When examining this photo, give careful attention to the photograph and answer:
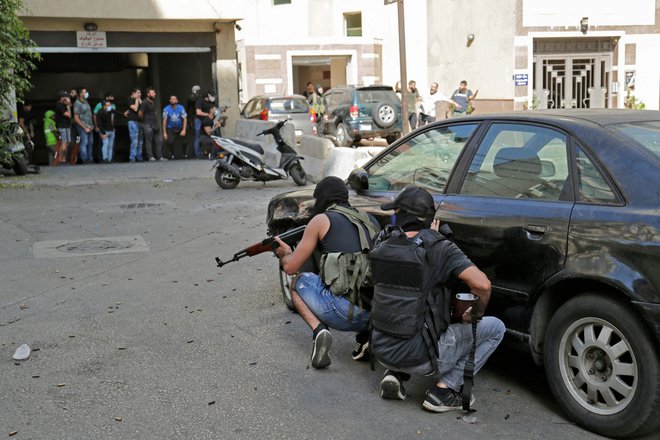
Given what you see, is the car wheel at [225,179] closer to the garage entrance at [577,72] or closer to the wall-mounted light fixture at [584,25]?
the garage entrance at [577,72]

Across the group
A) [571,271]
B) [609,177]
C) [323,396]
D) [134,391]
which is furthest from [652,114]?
[134,391]

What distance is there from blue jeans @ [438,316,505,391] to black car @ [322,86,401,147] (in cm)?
1962

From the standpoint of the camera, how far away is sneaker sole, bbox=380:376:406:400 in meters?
4.79

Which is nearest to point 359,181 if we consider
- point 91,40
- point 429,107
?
point 91,40

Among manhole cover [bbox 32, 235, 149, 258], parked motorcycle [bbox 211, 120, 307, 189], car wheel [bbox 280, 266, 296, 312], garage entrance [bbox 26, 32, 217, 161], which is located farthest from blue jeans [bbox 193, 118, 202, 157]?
car wheel [bbox 280, 266, 296, 312]

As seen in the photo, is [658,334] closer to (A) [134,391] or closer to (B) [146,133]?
(A) [134,391]

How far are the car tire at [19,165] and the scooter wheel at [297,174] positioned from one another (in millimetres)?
6081

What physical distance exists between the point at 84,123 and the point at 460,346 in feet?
57.3

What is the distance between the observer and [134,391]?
514 cm

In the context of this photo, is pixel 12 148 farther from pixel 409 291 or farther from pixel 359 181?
pixel 409 291

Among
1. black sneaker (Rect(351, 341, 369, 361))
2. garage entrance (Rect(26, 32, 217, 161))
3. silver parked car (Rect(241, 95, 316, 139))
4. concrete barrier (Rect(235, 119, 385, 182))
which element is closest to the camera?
black sneaker (Rect(351, 341, 369, 361))

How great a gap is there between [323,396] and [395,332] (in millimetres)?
749

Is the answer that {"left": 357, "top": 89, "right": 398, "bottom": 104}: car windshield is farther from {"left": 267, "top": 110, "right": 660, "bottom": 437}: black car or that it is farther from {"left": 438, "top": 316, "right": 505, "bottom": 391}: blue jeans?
{"left": 438, "top": 316, "right": 505, "bottom": 391}: blue jeans

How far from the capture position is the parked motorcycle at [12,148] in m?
16.7
